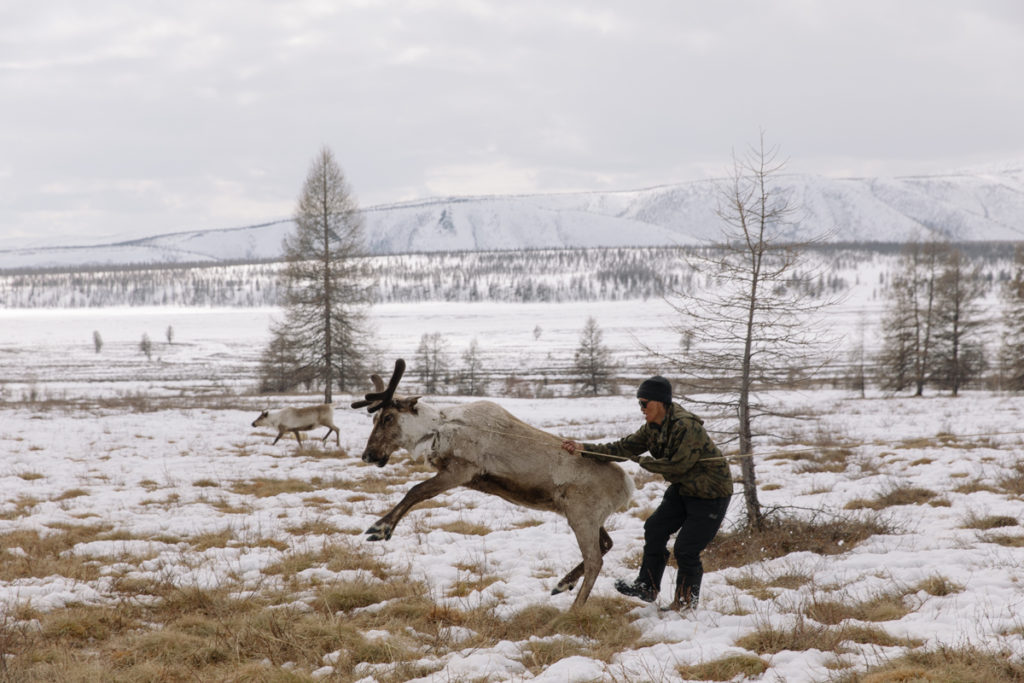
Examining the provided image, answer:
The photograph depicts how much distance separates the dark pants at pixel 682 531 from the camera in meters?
6.05

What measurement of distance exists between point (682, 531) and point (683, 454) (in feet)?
2.51

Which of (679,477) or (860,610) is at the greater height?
(679,477)

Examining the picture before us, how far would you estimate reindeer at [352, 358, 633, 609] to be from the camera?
6.02 metres

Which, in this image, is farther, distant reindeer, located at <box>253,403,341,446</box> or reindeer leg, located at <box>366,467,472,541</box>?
distant reindeer, located at <box>253,403,341,446</box>

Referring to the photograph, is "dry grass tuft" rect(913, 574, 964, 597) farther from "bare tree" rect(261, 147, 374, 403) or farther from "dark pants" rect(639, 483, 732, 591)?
"bare tree" rect(261, 147, 374, 403)

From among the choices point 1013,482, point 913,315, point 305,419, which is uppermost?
point 913,315

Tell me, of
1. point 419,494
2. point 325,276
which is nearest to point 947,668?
point 419,494

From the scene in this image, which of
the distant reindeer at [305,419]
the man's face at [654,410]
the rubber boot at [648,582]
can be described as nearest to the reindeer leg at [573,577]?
the rubber boot at [648,582]

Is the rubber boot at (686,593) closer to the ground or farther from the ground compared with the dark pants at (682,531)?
closer to the ground

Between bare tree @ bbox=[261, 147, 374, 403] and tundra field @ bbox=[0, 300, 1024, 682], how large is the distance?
42.8 ft

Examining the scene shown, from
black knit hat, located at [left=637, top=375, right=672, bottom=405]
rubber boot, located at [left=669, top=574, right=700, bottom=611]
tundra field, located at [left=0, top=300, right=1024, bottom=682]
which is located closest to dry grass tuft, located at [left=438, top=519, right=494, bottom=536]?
tundra field, located at [left=0, top=300, right=1024, bottom=682]

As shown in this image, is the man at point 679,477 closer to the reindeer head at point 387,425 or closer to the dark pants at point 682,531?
the dark pants at point 682,531

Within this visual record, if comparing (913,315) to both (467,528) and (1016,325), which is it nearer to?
(1016,325)

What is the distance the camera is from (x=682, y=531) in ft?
20.0
